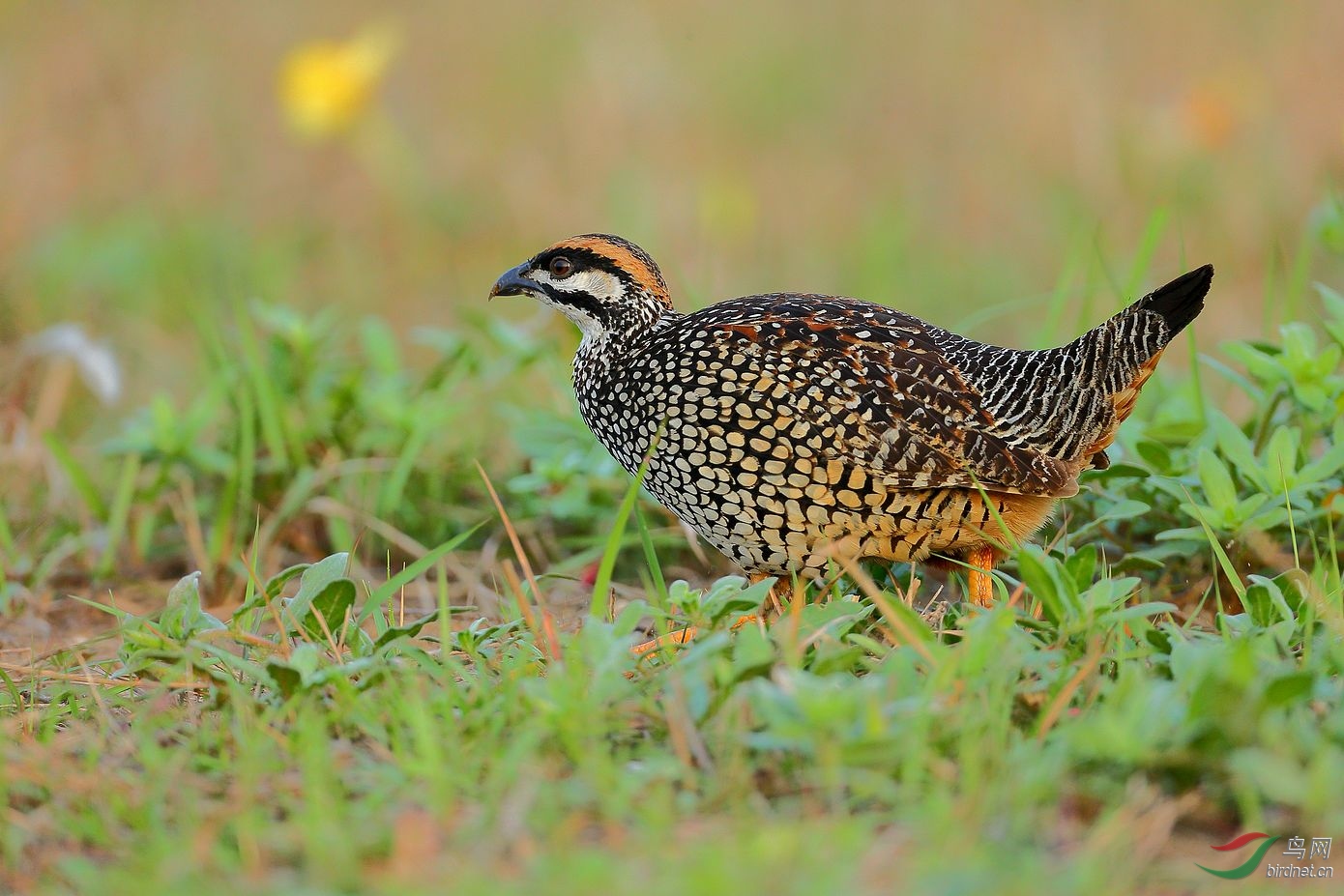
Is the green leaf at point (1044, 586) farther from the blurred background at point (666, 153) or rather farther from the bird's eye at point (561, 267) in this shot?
the blurred background at point (666, 153)

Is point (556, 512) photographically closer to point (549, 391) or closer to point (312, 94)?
point (549, 391)

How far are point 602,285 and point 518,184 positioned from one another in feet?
14.5

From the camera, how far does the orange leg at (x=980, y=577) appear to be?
13.0ft

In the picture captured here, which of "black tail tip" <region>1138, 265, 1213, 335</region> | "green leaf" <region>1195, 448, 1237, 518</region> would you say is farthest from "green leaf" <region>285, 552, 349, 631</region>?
"green leaf" <region>1195, 448, 1237, 518</region>

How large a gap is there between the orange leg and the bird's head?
1175mm

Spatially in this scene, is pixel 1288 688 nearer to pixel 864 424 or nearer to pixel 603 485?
pixel 864 424

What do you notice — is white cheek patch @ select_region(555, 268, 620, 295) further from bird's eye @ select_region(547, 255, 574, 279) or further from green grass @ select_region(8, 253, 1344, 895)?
green grass @ select_region(8, 253, 1344, 895)

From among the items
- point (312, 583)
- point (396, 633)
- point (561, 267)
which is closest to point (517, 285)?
point (561, 267)

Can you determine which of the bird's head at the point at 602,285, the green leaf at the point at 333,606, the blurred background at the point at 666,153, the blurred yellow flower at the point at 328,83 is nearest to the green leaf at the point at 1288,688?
the green leaf at the point at 333,606

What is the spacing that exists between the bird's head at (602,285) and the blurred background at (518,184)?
0.78 meters

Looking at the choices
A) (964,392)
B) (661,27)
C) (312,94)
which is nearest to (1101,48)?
(661,27)

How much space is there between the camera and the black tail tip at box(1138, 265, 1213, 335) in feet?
12.4

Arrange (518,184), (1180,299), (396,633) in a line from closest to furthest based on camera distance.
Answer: (396,633), (1180,299), (518,184)

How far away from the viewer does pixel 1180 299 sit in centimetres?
380
